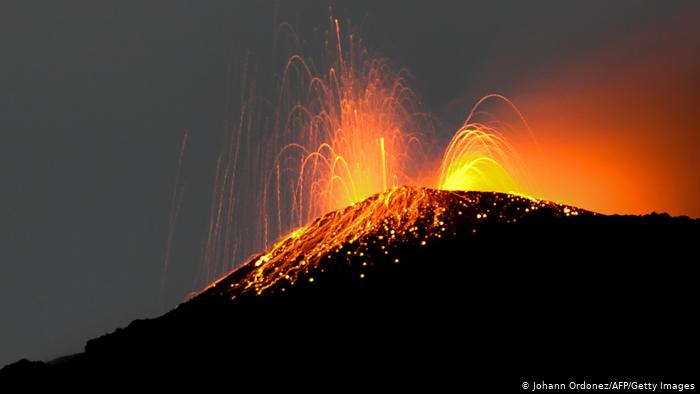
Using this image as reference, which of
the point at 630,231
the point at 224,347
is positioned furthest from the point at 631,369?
the point at 224,347

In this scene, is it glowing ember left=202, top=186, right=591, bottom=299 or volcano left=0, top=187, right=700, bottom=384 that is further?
glowing ember left=202, top=186, right=591, bottom=299

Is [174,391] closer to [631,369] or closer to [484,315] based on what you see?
[484,315]

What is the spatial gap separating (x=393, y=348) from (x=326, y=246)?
9542mm

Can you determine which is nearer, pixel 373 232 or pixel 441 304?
pixel 441 304

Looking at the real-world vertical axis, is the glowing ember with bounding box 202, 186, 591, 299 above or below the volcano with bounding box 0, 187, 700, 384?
above

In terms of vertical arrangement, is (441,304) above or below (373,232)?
below

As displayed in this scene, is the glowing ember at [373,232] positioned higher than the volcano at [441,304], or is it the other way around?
the glowing ember at [373,232]

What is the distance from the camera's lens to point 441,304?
1012 inches

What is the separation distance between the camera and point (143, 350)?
90.2 ft

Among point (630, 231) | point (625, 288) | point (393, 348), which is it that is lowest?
point (393, 348)

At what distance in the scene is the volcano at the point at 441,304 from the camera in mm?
22312

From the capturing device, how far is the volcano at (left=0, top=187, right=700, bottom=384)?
22.3 meters

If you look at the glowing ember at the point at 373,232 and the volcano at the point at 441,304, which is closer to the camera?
the volcano at the point at 441,304

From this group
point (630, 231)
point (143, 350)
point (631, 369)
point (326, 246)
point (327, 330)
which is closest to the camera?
point (631, 369)
